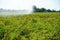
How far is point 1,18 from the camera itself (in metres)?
10.8

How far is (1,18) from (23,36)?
4030 mm

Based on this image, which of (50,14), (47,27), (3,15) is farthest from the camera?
(50,14)

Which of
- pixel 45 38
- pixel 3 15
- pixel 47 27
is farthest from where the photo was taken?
pixel 3 15

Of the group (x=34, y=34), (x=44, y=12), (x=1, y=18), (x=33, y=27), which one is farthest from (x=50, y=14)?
(x=34, y=34)

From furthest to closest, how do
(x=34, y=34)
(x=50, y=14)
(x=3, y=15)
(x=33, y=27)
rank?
(x=50, y=14), (x=3, y=15), (x=33, y=27), (x=34, y=34)

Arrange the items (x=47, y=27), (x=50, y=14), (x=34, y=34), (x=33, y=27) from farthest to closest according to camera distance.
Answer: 1. (x=50, y=14)
2. (x=33, y=27)
3. (x=47, y=27)
4. (x=34, y=34)

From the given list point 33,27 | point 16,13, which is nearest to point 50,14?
point 16,13

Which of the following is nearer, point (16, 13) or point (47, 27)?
point (47, 27)

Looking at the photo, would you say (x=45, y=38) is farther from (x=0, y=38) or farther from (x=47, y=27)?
(x=0, y=38)

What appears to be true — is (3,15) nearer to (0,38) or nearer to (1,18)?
(1,18)

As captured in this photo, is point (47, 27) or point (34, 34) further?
point (47, 27)

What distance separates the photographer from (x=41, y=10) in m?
12.6

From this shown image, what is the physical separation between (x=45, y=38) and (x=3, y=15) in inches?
A: 195

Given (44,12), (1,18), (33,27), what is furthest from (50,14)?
(33,27)
